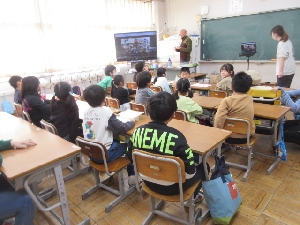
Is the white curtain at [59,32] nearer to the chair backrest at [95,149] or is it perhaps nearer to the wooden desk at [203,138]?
the chair backrest at [95,149]

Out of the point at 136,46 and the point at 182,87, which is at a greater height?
the point at 136,46

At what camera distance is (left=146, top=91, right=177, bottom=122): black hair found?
1.37 metres

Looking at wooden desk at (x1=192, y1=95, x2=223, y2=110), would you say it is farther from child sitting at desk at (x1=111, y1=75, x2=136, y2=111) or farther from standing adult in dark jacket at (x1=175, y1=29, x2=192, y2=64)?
standing adult in dark jacket at (x1=175, y1=29, x2=192, y2=64)

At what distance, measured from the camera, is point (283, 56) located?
3652 millimetres

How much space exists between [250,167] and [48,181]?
2.24 m

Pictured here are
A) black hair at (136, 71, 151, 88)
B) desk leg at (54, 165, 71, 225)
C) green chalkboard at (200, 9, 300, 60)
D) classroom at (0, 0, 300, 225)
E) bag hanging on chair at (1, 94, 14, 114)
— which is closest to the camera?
desk leg at (54, 165, 71, 225)

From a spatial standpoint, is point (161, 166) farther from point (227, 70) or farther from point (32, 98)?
point (227, 70)

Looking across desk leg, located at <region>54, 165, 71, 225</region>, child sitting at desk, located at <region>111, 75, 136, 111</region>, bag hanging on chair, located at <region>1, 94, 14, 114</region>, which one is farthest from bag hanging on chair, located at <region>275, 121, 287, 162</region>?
bag hanging on chair, located at <region>1, 94, 14, 114</region>

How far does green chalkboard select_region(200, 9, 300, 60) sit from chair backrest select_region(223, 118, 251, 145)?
12.2 ft

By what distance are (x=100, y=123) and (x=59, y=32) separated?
12.3 ft

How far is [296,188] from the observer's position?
6.99ft

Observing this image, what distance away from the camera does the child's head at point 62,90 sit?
7.72 feet

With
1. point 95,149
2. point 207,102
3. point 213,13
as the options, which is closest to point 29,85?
point 95,149

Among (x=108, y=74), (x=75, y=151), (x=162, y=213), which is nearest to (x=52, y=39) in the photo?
(x=108, y=74)
